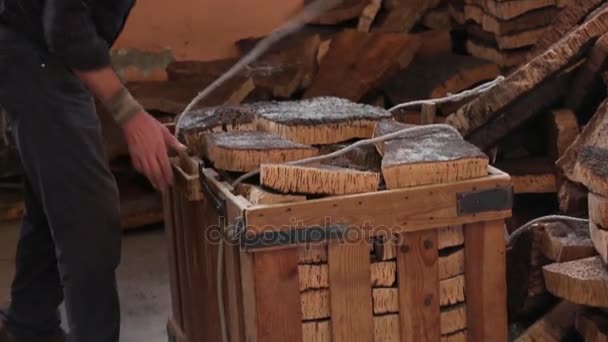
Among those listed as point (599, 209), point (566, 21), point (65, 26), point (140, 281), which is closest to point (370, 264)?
point (599, 209)

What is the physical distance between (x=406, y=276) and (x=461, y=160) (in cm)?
24

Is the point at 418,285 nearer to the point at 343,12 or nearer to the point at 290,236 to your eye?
Result: the point at 290,236

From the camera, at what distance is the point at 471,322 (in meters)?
1.95

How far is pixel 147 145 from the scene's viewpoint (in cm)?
202

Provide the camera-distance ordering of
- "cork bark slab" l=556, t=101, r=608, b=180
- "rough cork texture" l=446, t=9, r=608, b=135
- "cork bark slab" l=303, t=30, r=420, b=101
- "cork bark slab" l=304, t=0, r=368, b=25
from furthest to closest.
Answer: "cork bark slab" l=304, t=0, r=368, b=25
"cork bark slab" l=303, t=30, r=420, b=101
"rough cork texture" l=446, t=9, r=608, b=135
"cork bark slab" l=556, t=101, r=608, b=180

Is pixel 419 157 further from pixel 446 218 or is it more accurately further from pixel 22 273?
pixel 22 273

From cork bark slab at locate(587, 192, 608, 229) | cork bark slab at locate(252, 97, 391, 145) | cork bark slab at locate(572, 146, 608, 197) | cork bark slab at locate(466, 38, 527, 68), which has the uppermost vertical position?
cork bark slab at locate(466, 38, 527, 68)

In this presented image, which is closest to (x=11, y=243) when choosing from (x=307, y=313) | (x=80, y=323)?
(x=80, y=323)

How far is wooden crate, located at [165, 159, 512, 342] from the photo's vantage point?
1.81 m

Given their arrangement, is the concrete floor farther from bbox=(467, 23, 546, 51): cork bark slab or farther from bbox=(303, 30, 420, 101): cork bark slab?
bbox=(467, 23, 546, 51): cork bark slab

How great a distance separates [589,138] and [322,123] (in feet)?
2.34

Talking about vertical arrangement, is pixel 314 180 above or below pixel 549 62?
below

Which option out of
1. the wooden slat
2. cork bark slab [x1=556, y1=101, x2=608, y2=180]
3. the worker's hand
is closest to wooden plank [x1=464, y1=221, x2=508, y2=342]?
the wooden slat

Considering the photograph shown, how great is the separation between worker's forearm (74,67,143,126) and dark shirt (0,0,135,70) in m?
0.02
